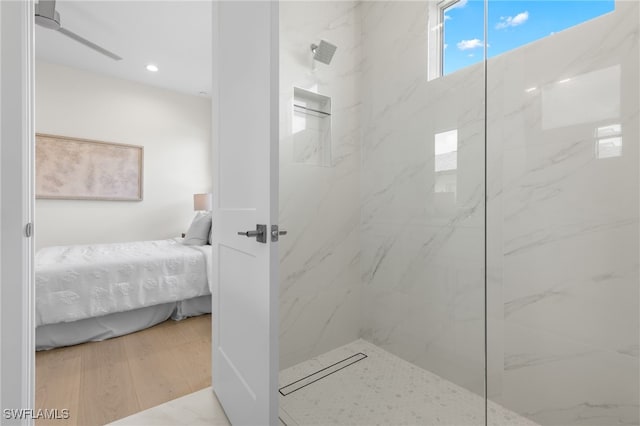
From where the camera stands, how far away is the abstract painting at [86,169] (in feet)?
11.3

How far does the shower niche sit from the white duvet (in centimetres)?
146

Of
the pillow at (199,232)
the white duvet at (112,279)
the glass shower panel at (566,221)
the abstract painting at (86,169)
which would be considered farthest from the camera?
the abstract painting at (86,169)

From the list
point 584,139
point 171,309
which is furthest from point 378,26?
point 171,309

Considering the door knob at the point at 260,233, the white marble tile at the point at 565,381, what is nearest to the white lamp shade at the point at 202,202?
the door knob at the point at 260,233

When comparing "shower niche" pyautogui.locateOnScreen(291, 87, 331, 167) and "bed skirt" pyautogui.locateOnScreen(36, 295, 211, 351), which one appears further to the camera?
"bed skirt" pyautogui.locateOnScreen(36, 295, 211, 351)

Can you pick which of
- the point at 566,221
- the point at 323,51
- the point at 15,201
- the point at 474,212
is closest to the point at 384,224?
the point at 474,212

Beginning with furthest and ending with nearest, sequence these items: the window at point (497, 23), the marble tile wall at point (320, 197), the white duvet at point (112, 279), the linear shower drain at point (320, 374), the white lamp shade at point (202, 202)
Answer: the white lamp shade at point (202, 202) < the white duvet at point (112, 279) < the marble tile wall at point (320, 197) < the linear shower drain at point (320, 374) < the window at point (497, 23)

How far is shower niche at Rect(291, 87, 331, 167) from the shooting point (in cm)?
189

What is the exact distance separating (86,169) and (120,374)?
2990 millimetres

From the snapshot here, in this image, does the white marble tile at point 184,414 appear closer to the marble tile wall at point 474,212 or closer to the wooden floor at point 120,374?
the wooden floor at point 120,374

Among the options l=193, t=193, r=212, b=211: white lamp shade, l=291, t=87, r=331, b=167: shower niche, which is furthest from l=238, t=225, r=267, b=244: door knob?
l=193, t=193, r=212, b=211: white lamp shade

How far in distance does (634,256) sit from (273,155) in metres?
1.44

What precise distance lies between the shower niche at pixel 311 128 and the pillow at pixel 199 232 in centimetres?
175

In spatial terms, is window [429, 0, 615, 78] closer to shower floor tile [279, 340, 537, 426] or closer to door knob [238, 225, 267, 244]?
door knob [238, 225, 267, 244]
